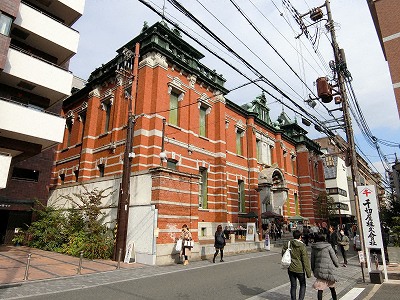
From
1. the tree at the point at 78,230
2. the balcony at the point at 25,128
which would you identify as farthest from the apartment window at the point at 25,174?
the balcony at the point at 25,128

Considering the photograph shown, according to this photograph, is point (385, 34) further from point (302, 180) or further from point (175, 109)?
point (302, 180)

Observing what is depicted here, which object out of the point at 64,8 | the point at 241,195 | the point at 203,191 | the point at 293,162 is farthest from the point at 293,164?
the point at 64,8

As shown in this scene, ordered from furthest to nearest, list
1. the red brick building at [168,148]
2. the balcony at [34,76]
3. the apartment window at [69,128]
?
1. the apartment window at [69,128]
2. the balcony at [34,76]
3. the red brick building at [168,148]

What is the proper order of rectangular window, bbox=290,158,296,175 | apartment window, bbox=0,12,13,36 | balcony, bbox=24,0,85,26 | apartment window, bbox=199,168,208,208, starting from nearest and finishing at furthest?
apartment window, bbox=0,12,13,36, balcony, bbox=24,0,85,26, apartment window, bbox=199,168,208,208, rectangular window, bbox=290,158,296,175

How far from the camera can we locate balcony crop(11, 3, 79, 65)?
47.8 feet

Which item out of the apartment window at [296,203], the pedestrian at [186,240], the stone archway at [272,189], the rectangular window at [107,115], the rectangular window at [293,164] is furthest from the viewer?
the rectangular window at [293,164]

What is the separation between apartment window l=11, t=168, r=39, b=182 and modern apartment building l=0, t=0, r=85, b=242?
33 cm

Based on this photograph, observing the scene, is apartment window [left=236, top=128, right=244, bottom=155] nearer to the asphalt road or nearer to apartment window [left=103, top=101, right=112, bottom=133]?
apartment window [left=103, top=101, right=112, bottom=133]

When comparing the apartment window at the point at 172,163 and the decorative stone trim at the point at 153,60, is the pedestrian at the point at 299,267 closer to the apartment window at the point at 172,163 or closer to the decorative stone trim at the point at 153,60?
the apartment window at the point at 172,163

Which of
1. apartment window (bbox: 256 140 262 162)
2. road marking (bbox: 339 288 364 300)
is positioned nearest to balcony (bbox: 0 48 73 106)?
road marking (bbox: 339 288 364 300)

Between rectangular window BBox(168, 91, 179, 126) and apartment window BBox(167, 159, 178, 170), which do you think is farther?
rectangular window BBox(168, 91, 179, 126)

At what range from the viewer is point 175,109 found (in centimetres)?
1881

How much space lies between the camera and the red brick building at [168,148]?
12.8 meters

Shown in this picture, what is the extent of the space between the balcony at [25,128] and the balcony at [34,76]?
1607 millimetres
